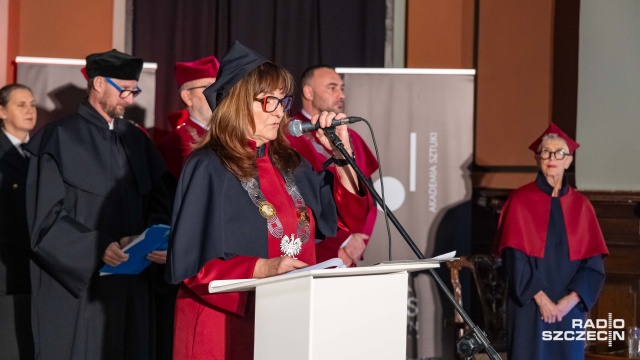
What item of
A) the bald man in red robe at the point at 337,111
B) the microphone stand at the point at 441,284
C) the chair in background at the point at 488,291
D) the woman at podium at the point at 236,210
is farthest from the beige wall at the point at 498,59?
the woman at podium at the point at 236,210

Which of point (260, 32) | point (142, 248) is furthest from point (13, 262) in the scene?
point (260, 32)

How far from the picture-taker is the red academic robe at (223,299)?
2.60 meters

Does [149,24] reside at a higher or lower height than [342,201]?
higher

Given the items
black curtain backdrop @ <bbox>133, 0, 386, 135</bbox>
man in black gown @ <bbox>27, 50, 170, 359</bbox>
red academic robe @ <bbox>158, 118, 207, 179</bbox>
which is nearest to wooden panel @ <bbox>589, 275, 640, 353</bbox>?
black curtain backdrop @ <bbox>133, 0, 386, 135</bbox>

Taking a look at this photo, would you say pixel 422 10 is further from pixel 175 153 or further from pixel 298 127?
pixel 298 127

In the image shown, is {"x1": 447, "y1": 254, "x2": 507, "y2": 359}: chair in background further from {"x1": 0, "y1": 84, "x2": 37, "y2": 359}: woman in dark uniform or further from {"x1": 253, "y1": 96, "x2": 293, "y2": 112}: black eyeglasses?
{"x1": 253, "y1": 96, "x2": 293, "y2": 112}: black eyeglasses

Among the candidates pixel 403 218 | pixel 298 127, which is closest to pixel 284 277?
pixel 298 127

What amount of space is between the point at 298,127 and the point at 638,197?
4.03 meters

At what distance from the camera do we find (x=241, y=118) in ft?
9.10

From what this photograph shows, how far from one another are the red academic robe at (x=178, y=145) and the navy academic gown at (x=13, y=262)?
80 centimetres

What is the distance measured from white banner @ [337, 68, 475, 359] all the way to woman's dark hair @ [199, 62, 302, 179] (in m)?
3.31

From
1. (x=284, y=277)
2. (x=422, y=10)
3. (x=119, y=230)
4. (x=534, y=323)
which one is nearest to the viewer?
(x=284, y=277)

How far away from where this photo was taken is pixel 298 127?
2.76m

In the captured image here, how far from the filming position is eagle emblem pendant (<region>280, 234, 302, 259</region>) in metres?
2.76
